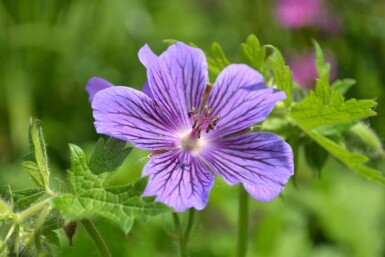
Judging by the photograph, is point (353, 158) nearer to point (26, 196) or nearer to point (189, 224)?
point (189, 224)

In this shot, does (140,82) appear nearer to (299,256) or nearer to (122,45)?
(122,45)

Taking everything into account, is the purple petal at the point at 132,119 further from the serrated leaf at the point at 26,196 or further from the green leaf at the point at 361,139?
the green leaf at the point at 361,139

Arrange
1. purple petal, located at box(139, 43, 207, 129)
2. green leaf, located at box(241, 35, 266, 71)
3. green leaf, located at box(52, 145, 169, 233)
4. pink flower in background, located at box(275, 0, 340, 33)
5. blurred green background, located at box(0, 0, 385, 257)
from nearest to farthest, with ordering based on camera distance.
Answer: green leaf, located at box(52, 145, 169, 233) < purple petal, located at box(139, 43, 207, 129) < green leaf, located at box(241, 35, 266, 71) < blurred green background, located at box(0, 0, 385, 257) < pink flower in background, located at box(275, 0, 340, 33)

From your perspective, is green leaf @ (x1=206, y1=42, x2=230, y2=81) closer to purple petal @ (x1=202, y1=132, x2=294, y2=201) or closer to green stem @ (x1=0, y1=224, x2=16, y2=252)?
purple petal @ (x1=202, y1=132, x2=294, y2=201)

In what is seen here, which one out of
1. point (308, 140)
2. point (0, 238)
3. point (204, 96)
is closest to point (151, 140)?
point (204, 96)

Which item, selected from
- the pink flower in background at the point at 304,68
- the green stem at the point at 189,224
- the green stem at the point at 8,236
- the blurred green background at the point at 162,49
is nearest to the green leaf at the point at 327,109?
the green stem at the point at 189,224

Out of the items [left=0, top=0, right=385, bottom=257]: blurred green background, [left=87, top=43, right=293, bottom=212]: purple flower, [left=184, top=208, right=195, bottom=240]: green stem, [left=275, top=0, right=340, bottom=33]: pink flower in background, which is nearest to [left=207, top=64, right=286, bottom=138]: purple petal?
[left=87, top=43, right=293, bottom=212]: purple flower
